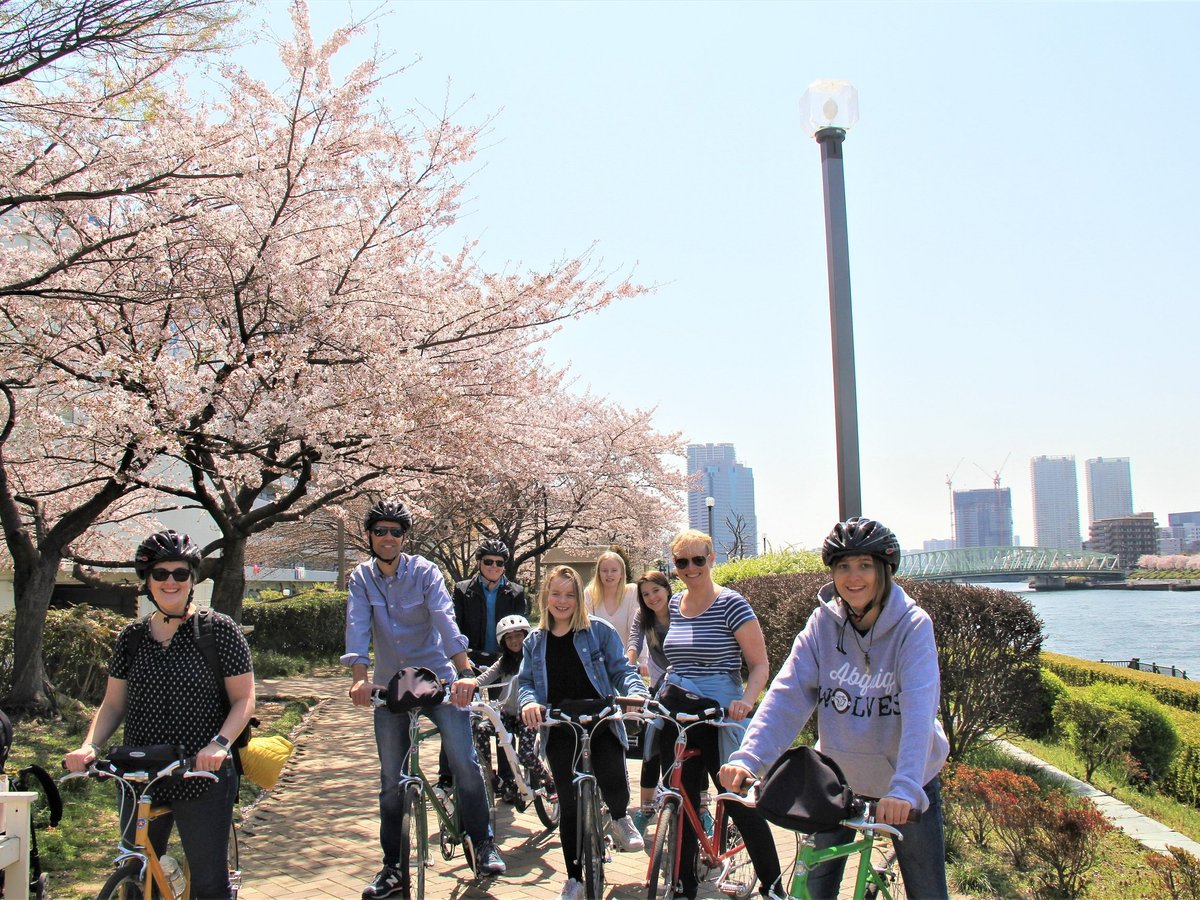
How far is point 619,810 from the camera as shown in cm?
493

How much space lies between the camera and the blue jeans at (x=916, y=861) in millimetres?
3010

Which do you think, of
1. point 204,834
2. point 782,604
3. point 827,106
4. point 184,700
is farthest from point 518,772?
point 827,106

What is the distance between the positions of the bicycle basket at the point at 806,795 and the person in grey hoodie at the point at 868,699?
0.60 ft

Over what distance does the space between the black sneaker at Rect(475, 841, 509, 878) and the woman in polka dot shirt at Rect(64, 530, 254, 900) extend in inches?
70.7

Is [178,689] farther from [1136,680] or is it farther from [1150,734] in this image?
[1136,680]

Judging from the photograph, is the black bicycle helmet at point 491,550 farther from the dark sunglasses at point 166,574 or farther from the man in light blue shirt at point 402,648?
the dark sunglasses at point 166,574

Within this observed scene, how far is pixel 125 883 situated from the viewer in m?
3.17

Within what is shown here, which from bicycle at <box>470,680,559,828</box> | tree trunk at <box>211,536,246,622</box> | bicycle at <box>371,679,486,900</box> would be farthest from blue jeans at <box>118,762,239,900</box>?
tree trunk at <box>211,536,246,622</box>

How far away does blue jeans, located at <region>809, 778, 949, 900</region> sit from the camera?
9.87 feet

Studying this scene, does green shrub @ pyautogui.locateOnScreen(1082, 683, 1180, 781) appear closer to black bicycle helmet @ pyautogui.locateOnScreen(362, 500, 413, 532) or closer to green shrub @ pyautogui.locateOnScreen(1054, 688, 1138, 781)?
green shrub @ pyautogui.locateOnScreen(1054, 688, 1138, 781)

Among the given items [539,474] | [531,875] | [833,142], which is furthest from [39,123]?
[539,474]

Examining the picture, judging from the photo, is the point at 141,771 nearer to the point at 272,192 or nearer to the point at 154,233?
the point at 154,233

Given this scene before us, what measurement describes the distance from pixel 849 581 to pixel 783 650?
667 centimetres

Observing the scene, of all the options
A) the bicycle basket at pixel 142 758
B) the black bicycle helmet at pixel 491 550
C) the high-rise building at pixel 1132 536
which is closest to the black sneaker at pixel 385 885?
the bicycle basket at pixel 142 758
